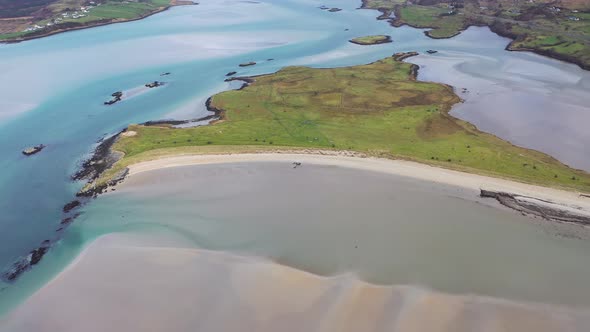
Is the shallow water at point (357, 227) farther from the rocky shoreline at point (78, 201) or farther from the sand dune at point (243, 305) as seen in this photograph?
the rocky shoreline at point (78, 201)

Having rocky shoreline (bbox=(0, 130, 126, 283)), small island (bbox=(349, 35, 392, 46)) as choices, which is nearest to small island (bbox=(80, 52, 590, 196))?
rocky shoreline (bbox=(0, 130, 126, 283))

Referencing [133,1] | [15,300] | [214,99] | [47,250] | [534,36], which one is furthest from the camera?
[133,1]

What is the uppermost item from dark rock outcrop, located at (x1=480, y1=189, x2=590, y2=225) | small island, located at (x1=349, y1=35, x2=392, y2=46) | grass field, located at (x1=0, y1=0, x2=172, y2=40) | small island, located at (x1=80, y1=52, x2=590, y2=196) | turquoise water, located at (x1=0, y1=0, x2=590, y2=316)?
grass field, located at (x1=0, y1=0, x2=172, y2=40)

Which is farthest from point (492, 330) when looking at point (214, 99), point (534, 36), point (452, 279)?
point (534, 36)

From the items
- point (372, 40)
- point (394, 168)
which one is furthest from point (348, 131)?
point (372, 40)

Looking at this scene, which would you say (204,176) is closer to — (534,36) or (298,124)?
(298,124)

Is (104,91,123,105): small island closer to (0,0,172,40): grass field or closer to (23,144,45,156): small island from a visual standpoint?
(23,144,45,156): small island

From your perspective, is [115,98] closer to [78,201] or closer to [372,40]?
[78,201]
